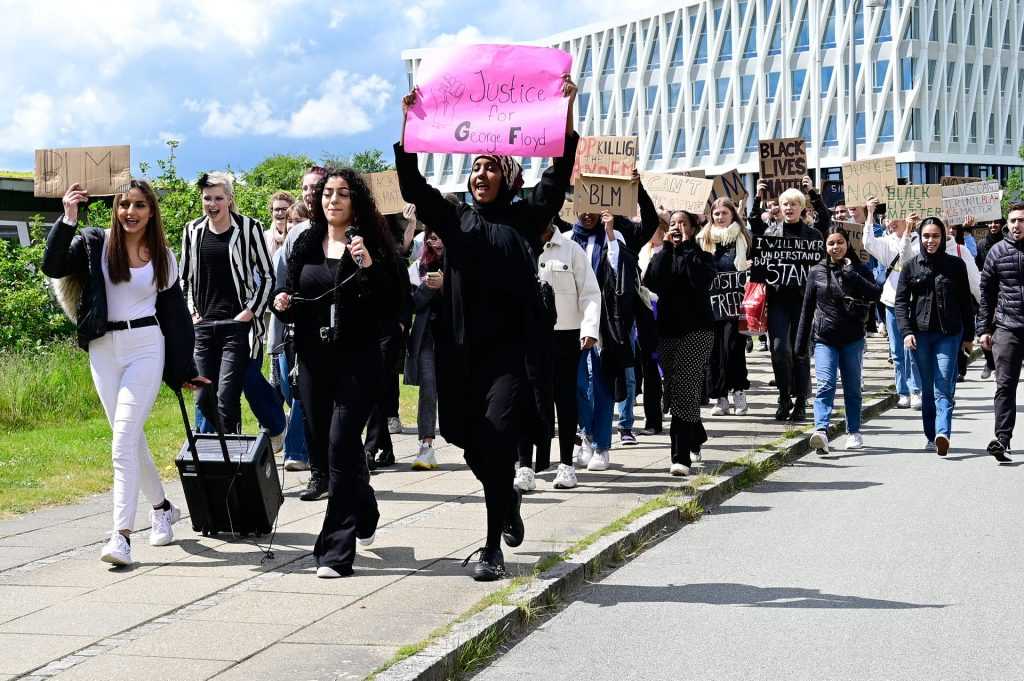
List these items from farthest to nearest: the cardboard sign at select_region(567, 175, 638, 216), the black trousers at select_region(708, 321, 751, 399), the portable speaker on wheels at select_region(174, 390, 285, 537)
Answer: the black trousers at select_region(708, 321, 751, 399) → the cardboard sign at select_region(567, 175, 638, 216) → the portable speaker on wheels at select_region(174, 390, 285, 537)

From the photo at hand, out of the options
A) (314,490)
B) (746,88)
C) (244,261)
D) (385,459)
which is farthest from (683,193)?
(746,88)

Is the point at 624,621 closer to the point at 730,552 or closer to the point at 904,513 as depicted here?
the point at 730,552

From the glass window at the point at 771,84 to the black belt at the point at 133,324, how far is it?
70.5m

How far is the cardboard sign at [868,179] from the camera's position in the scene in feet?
62.2

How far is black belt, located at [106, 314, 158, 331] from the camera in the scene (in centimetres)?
755

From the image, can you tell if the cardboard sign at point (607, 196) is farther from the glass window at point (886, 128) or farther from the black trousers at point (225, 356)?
the glass window at point (886, 128)

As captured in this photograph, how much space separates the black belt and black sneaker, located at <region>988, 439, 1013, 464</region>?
23.4 ft

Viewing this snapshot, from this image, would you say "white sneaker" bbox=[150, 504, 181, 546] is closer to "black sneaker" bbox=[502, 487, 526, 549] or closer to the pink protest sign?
"black sneaker" bbox=[502, 487, 526, 549]

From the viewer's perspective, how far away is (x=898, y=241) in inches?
631

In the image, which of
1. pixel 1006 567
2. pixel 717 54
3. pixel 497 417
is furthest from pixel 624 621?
pixel 717 54

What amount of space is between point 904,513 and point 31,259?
13.6 meters

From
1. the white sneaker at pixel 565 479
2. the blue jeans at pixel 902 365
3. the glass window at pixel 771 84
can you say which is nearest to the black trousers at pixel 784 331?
the blue jeans at pixel 902 365

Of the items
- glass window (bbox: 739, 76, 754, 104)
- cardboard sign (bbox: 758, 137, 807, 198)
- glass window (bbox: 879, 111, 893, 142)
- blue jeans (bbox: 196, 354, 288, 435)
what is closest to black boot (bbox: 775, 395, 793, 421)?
cardboard sign (bbox: 758, 137, 807, 198)

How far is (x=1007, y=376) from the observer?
39.6 ft
